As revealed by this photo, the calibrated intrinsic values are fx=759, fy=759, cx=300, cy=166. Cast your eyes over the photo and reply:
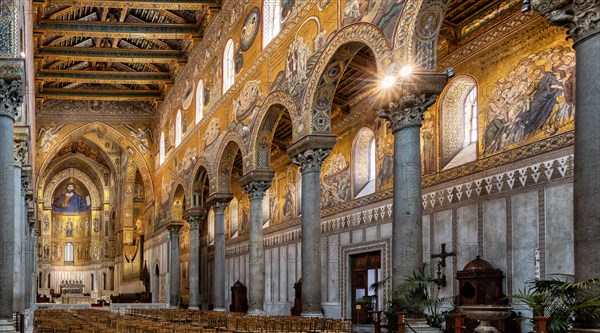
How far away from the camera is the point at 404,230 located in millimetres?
13859

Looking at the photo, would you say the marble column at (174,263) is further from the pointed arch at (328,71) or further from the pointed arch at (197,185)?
the pointed arch at (328,71)

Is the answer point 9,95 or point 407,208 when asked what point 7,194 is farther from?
point 407,208

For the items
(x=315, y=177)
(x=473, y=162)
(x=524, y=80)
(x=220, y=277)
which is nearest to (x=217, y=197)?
Answer: (x=220, y=277)

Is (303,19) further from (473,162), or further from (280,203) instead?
(280,203)

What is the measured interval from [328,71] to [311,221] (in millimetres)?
3874

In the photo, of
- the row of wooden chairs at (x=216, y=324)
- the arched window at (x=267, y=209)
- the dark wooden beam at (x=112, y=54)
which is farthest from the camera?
the dark wooden beam at (x=112, y=54)

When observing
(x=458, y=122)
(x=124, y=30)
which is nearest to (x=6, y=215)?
(x=458, y=122)

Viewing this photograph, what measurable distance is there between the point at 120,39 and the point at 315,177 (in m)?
23.0

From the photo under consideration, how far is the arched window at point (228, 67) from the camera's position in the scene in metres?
29.4

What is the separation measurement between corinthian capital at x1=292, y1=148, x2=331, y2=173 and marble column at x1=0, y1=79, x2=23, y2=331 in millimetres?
7149

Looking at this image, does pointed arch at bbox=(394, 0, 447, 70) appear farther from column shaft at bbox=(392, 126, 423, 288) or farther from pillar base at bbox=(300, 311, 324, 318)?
pillar base at bbox=(300, 311, 324, 318)

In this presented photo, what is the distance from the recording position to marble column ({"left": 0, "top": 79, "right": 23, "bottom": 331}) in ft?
49.5

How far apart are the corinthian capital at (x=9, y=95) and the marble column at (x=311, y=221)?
7.07 metres

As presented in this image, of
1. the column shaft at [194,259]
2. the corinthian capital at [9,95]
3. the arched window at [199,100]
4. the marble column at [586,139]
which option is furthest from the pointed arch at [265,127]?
the marble column at [586,139]
